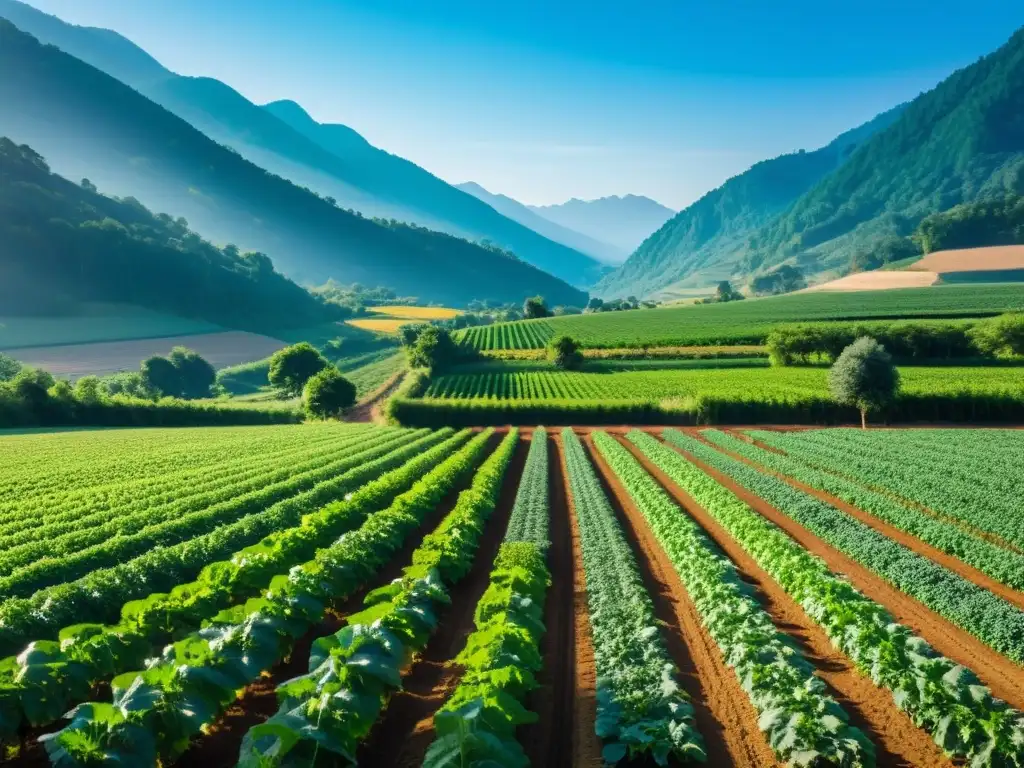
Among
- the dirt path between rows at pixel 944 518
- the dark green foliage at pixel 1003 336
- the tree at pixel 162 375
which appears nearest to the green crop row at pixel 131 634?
the dirt path between rows at pixel 944 518

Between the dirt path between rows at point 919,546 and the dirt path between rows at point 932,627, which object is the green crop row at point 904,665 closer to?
the dirt path between rows at point 932,627

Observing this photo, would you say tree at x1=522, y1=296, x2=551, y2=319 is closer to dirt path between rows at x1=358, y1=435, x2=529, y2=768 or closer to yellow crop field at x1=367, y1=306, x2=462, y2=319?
yellow crop field at x1=367, y1=306, x2=462, y2=319

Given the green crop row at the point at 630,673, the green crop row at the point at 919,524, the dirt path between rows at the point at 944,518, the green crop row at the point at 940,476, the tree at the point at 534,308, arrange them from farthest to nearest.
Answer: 1. the tree at the point at 534,308
2. the green crop row at the point at 940,476
3. the dirt path between rows at the point at 944,518
4. the green crop row at the point at 919,524
5. the green crop row at the point at 630,673

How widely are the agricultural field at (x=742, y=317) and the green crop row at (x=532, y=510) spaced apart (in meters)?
59.6

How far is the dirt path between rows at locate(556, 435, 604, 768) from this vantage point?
8.34 metres

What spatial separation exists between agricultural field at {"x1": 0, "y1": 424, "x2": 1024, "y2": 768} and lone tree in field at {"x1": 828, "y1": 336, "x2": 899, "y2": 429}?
1992 centimetres

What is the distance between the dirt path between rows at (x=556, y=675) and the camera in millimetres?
8479

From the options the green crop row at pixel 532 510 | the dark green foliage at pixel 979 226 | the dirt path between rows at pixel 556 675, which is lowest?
the dirt path between rows at pixel 556 675

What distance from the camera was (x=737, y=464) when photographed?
1157 inches

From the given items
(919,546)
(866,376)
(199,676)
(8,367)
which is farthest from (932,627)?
(8,367)

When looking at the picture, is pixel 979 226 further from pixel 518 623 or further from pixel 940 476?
pixel 518 623

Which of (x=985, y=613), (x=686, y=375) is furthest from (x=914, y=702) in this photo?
(x=686, y=375)

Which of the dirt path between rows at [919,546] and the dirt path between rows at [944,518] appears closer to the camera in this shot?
the dirt path between rows at [919,546]

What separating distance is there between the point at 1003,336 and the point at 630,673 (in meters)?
73.8
